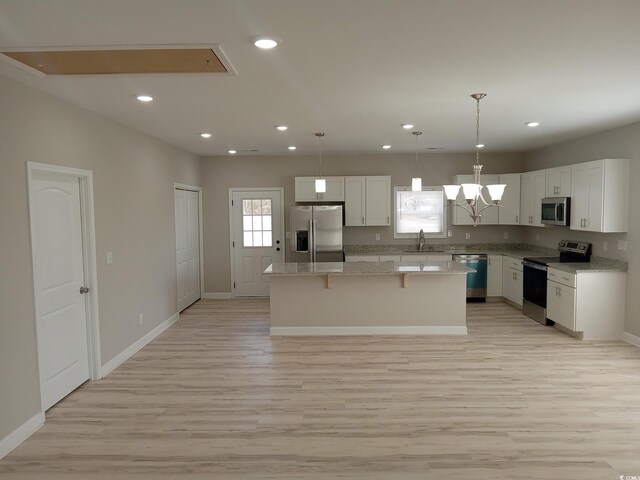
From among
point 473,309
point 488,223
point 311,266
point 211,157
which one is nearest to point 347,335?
point 311,266

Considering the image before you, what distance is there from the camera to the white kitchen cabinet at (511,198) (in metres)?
7.45

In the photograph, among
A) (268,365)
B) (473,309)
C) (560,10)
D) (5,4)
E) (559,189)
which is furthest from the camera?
(473,309)

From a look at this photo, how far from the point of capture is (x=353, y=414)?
3488 mm

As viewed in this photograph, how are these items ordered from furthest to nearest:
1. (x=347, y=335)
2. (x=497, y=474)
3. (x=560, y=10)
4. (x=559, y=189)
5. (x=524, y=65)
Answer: (x=559, y=189) < (x=347, y=335) < (x=524, y=65) < (x=497, y=474) < (x=560, y=10)

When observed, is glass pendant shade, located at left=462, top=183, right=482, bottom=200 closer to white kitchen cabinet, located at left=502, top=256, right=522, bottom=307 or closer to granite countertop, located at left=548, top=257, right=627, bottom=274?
granite countertop, located at left=548, top=257, right=627, bottom=274

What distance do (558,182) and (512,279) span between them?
1.73m

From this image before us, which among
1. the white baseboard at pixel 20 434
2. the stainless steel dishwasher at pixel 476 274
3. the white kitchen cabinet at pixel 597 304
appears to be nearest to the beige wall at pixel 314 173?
the stainless steel dishwasher at pixel 476 274

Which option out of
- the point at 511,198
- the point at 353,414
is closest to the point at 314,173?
the point at 511,198

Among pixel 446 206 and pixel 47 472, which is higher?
pixel 446 206

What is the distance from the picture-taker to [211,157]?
8023mm

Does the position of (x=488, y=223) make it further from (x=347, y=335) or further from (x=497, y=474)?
(x=497, y=474)

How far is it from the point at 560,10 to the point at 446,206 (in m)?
5.84

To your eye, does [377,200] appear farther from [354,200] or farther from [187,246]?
[187,246]

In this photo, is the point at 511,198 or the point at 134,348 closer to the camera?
the point at 134,348
